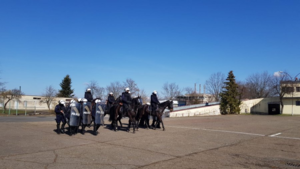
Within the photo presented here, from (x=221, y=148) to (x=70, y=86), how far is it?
70277 millimetres

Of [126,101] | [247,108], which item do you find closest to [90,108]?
[126,101]

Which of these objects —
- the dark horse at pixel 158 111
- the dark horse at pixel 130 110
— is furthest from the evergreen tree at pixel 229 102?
the dark horse at pixel 130 110

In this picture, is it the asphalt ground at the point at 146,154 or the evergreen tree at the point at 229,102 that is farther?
the evergreen tree at the point at 229,102

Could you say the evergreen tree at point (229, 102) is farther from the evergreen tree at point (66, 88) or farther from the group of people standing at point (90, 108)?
the evergreen tree at point (66, 88)

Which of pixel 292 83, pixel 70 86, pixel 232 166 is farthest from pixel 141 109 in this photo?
pixel 70 86

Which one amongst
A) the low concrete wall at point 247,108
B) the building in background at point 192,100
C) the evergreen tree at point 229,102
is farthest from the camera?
the building in background at point 192,100

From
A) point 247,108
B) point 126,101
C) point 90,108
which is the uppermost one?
point 126,101

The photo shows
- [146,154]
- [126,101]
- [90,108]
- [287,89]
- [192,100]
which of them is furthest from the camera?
[192,100]

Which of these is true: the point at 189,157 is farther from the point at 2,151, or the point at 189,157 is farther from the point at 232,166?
the point at 2,151

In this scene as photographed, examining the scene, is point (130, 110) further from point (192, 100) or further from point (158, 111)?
point (192, 100)

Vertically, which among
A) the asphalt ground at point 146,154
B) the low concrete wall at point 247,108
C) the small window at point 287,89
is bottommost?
the asphalt ground at point 146,154

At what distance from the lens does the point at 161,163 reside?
7.92 meters

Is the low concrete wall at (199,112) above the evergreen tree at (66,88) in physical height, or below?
below

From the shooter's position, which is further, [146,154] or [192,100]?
[192,100]
